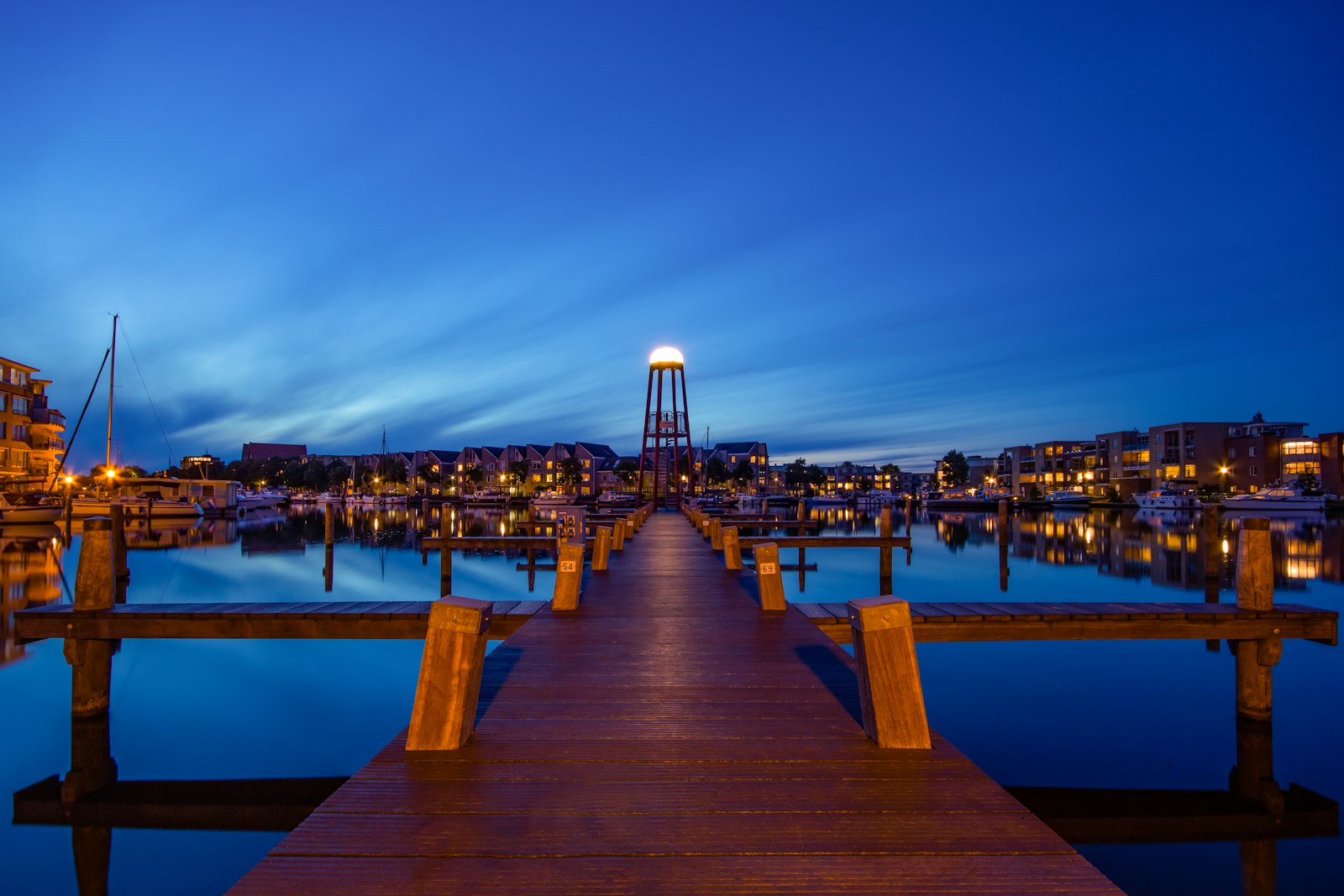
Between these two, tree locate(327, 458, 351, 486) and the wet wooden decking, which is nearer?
the wet wooden decking

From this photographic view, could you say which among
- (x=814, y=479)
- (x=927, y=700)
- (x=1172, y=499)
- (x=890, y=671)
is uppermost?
(x=890, y=671)

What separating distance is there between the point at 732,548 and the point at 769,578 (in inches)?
149

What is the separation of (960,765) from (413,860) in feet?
9.66

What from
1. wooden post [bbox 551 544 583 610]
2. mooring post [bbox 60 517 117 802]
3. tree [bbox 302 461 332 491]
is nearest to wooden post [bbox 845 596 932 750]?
wooden post [bbox 551 544 583 610]

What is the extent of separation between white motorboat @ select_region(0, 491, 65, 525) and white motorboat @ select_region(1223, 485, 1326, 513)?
341ft

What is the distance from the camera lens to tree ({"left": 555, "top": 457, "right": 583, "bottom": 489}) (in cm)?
11900

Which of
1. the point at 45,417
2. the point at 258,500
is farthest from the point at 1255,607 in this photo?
the point at 258,500

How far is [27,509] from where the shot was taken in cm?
4969

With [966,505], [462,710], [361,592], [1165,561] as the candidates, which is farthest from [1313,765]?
[966,505]

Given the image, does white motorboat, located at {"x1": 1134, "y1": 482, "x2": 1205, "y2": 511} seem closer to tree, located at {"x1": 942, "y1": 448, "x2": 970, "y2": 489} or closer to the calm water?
the calm water

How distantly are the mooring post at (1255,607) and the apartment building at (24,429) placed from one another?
71683mm

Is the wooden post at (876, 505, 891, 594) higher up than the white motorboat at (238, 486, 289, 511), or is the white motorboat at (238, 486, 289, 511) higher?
the wooden post at (876, 505, 891, 594)

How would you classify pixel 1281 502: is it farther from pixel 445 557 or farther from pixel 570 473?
pixel 570 473

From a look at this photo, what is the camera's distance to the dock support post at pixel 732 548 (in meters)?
13.2
